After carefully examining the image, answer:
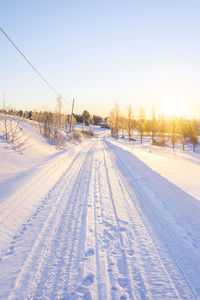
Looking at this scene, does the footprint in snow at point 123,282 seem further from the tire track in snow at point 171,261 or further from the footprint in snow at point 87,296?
the tire track in snow at point 171,261

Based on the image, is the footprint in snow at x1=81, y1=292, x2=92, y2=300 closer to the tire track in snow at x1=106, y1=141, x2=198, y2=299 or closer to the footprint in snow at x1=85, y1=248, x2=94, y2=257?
A: the footprint in snow at x1=85, y1=248, x2=94, y2=257

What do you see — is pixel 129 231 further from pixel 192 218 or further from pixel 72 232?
pixel 192 218

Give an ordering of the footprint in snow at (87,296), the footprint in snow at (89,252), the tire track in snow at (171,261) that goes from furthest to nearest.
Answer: the footprint in snow at (89,252) < the tire track in snow at (171,261) < the footprint in snow at (87,296)

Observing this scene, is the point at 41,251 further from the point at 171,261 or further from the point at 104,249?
the point at 171,261

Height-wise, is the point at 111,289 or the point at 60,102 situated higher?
the point at 60,102

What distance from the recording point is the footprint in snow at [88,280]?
6.77 ft

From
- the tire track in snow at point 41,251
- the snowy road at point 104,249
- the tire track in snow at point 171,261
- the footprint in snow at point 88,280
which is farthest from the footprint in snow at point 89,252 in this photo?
the tire track in snow at point 171,261

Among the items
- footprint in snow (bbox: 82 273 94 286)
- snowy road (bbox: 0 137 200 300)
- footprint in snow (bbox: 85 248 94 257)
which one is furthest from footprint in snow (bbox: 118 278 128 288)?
footprint in snow (bbox: 85 248 94 257)

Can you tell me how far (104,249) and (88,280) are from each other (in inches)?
23.9

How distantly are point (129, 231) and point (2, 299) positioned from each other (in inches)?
86.6

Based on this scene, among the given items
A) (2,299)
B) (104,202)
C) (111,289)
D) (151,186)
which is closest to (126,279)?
(111,289)

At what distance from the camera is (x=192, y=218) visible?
12.0ft

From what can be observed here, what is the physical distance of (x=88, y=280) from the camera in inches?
83.0

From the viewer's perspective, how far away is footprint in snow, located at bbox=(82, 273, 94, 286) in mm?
2062
